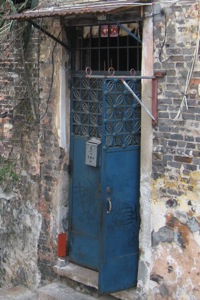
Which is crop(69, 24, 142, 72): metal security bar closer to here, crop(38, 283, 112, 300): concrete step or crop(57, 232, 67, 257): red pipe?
crop(57, 232, 67, 257): red pipe

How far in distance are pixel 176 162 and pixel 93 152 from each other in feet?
3.93

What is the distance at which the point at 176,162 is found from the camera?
6.40 metres

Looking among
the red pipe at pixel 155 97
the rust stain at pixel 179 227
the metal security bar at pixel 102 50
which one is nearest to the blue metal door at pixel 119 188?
the red pipe at pixel 155 97

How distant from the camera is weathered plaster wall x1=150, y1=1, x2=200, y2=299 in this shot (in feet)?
20.3

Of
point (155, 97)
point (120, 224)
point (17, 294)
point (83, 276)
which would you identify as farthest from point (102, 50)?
point (17, 294)

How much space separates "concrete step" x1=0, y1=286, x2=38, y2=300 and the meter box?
2.14 metres

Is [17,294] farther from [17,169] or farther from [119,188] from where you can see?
[119,188]

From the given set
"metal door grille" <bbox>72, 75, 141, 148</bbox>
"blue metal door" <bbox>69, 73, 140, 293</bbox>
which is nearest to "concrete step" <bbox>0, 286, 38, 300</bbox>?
"blue metal door" <bbox>69, 73, 140, 293</bbox>

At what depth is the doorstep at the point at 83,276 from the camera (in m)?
7.02

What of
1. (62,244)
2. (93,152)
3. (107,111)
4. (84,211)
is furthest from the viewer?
(62,244)

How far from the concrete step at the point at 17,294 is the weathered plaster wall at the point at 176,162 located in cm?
218

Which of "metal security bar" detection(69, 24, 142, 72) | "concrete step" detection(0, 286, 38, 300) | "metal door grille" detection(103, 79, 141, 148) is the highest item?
"metal security bar" detection(69, 24, 142, 72)

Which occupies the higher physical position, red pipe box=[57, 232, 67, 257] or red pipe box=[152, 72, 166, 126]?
red pipe box=[152, 72, 166, 126]

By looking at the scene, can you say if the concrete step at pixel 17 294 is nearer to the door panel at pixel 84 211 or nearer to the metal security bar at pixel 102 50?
the door panel at pixel 84 211
